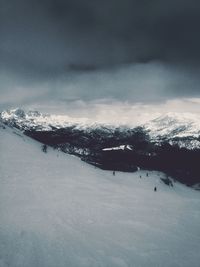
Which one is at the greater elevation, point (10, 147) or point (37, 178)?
point (10, 147)

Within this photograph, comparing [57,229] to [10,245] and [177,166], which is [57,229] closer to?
[10,245]

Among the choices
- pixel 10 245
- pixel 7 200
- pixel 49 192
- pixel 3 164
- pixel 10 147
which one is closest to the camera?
pixel 10 245

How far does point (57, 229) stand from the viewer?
18.7 meters

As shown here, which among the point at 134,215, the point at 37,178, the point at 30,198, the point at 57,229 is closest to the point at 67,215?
the point at 57,229

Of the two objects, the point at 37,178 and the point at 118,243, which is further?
the point at 37,178

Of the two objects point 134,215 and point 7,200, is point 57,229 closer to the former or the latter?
point 7,200

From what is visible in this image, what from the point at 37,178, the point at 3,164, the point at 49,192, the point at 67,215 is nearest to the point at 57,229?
the point at 67,215

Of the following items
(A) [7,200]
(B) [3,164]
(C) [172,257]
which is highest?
(B) [3,164]

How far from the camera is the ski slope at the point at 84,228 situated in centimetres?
1514

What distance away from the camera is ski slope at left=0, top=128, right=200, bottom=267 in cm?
1514

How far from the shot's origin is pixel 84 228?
1992 cm

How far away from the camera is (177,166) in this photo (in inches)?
7613

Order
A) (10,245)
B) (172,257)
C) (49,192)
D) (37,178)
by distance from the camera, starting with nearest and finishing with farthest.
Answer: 1. (10,245)
2. (172,257)
3. (49,192)
4. (37,178)

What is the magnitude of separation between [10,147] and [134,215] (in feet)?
104
